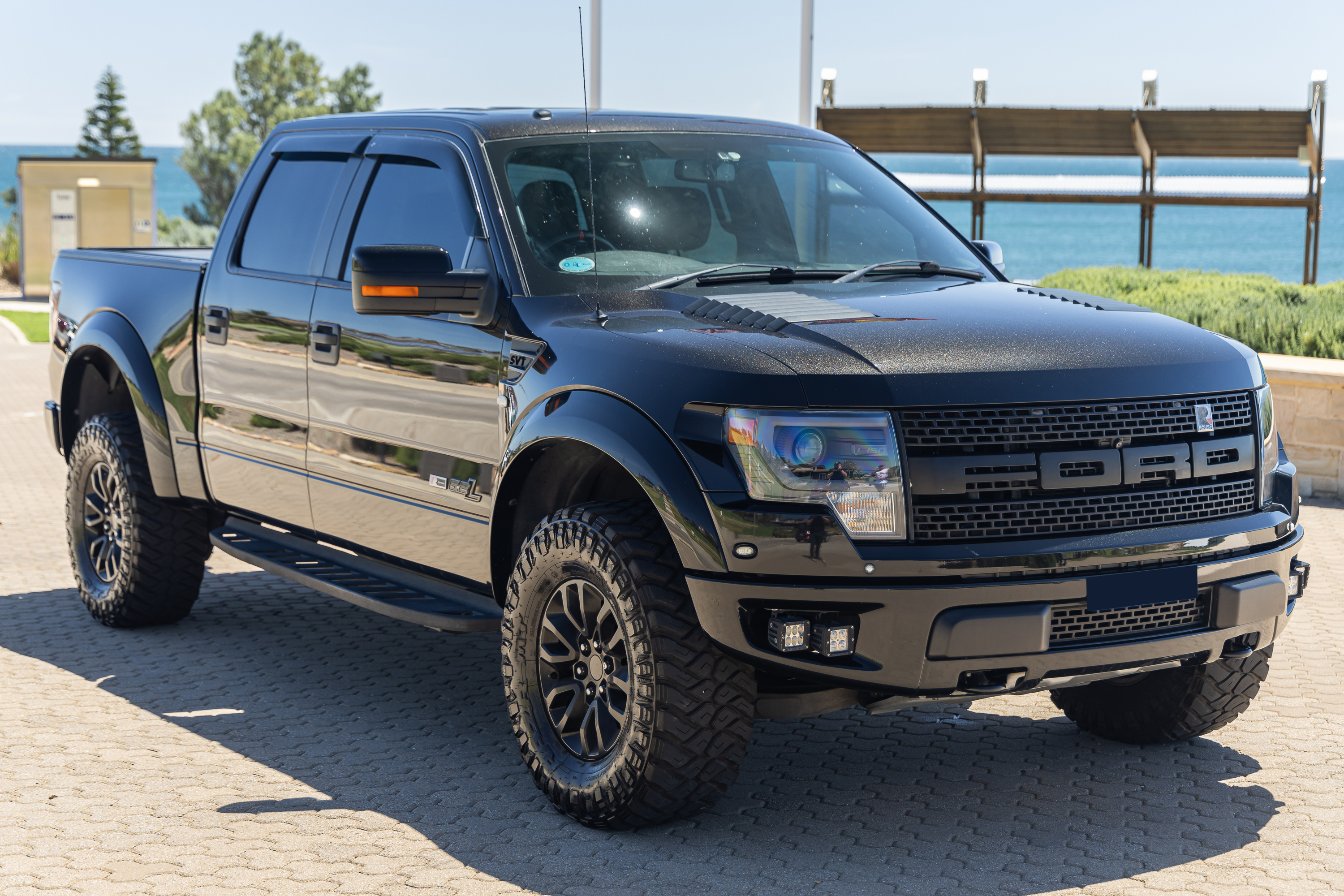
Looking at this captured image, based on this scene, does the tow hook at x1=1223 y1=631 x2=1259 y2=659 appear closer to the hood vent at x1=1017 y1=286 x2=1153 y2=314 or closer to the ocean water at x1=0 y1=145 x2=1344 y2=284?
the hood vent at x1=1017 y1=286 x2=1153 y2=314

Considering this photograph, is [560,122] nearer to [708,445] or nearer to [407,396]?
[407,396]

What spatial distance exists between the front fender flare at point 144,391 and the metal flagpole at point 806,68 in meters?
10.4

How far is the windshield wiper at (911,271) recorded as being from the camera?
16.9 ft

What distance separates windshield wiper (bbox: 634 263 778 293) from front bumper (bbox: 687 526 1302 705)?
1.17 m

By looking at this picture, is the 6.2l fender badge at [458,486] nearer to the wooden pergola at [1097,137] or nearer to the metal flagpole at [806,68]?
the metal flagpole at [806,68]

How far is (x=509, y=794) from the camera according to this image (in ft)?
15.9

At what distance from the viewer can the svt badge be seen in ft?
14.1

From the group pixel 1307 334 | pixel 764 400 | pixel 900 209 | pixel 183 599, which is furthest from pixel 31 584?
pixel 1307 334

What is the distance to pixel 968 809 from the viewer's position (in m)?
4.72

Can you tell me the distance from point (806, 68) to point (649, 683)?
13.1 m

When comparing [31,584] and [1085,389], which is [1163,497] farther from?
[31,584]

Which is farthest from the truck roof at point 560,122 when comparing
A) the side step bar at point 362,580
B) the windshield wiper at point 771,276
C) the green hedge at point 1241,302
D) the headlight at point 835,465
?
the green hedge at point 1241,302

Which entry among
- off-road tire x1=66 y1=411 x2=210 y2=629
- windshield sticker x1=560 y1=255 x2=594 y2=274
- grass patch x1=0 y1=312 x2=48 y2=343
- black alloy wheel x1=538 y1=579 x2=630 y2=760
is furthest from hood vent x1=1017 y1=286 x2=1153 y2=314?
grass patch x1=0 y1=312 x2=48 y2=343

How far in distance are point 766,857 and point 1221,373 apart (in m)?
1.79
